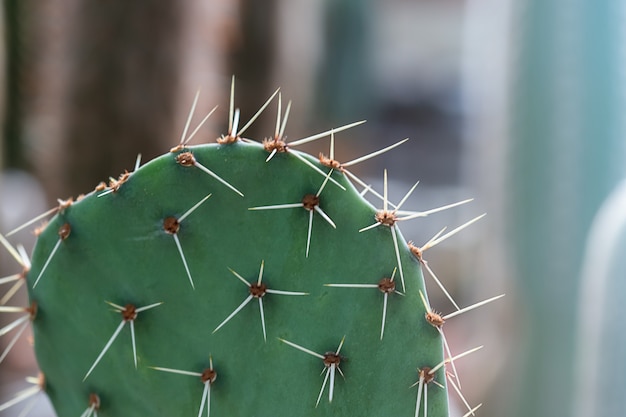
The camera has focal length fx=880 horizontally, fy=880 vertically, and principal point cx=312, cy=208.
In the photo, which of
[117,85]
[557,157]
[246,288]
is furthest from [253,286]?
[117,85]

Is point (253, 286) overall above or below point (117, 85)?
above

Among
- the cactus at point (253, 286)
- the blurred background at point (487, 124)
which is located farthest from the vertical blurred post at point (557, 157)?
the cactus at point (253, 286)

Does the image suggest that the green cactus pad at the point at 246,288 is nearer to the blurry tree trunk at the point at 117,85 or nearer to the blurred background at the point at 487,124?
the blurred background at the point at 487,124

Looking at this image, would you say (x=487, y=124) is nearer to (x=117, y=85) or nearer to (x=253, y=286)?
(x=117, y=85)

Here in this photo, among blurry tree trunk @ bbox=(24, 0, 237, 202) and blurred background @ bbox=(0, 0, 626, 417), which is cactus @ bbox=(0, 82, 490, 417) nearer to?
blurred background @ bbox=(0, 0, 626, 417)

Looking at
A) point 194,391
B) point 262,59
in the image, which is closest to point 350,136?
point 262,59

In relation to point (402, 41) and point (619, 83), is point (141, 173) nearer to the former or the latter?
point (619, 83)

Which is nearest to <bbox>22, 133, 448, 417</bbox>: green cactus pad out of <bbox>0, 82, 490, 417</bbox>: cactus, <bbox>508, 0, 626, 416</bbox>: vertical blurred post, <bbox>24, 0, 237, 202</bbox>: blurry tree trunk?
<bbox>0, 82, 490, 417</bbox>: cactus
